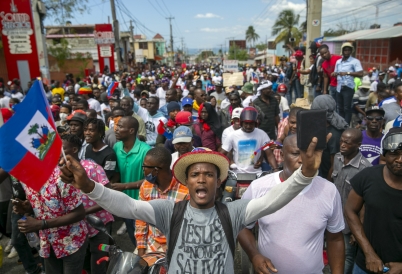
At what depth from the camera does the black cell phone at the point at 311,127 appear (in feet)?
5.95

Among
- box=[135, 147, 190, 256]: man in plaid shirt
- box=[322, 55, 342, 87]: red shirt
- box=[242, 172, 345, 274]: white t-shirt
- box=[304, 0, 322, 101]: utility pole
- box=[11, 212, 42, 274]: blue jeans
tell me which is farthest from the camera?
box=[304, 0, 322, 101]: utility pole

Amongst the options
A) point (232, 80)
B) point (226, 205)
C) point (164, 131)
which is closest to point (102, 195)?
point (226, 205)

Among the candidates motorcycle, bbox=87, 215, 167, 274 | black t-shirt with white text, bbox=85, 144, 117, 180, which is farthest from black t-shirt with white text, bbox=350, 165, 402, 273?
black t-shirt with white text, bbox=85, 144, 117, 180

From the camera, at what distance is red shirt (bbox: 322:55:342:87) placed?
8148mm

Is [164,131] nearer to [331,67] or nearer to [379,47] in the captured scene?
[331,67]

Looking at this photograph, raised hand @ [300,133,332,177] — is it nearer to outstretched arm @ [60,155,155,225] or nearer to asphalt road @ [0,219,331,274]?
outstretched arm @ [60,155,155,225]

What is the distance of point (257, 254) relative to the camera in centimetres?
228

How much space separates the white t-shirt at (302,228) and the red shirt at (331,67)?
21.1ft

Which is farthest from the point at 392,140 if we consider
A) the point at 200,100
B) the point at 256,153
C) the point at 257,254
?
the point at 200,100

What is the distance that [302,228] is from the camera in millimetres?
2252

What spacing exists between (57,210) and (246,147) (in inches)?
102

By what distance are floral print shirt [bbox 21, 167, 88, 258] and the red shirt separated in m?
6.91

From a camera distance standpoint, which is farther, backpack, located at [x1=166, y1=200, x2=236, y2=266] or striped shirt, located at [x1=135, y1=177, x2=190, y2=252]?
striped shirt, located at [x1=135, y1=177, x2=190, y2=252]

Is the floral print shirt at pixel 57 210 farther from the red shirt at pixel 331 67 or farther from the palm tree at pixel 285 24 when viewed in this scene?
the palm tree at pixel 285 24
